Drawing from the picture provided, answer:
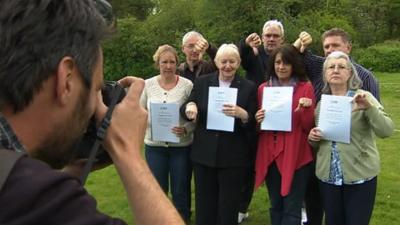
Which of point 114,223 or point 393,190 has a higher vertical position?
point 114,223

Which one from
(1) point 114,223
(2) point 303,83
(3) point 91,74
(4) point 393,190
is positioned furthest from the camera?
(4) point 393,190

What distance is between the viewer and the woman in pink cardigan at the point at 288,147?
4516mm

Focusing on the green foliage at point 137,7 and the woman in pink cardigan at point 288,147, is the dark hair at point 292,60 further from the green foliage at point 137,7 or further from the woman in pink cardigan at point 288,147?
the green foliage at point 137,7

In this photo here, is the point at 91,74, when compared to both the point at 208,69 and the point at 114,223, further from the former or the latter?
the point at 208,69

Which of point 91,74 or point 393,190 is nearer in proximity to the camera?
point 91,74

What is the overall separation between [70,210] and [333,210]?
359 centimetres

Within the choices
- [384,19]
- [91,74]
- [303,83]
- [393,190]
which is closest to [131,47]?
[393,190]

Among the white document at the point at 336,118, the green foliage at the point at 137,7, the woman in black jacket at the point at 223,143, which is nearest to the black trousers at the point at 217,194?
the woman in black jacket at the point at 223,143

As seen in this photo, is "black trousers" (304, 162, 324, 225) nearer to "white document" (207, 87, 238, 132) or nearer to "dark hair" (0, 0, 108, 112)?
"white document" (207, 87, 238, 132)

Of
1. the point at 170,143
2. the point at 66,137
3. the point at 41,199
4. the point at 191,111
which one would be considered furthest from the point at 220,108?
the point at 41,199

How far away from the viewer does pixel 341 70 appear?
4.16 meters

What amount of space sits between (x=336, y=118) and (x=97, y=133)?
10.2 ft

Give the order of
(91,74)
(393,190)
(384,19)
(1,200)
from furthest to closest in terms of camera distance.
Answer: (384,19) → (393,190) → (91,74) → (1,200)

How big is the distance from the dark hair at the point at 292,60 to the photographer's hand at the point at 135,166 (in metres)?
3.39
